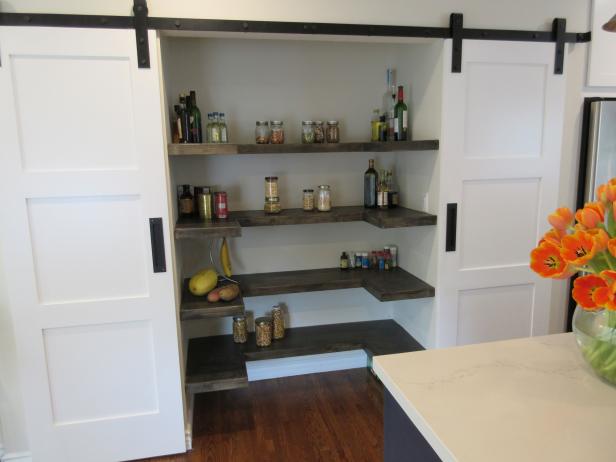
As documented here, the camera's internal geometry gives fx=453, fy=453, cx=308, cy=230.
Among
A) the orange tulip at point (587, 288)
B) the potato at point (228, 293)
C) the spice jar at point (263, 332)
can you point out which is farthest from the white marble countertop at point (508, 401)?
the spice jar at point (263, 332)

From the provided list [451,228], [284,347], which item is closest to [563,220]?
[451,228]

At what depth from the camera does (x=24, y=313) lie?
6.53ft

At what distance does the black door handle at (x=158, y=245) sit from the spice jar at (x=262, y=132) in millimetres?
686

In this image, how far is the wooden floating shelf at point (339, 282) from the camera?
2436mm

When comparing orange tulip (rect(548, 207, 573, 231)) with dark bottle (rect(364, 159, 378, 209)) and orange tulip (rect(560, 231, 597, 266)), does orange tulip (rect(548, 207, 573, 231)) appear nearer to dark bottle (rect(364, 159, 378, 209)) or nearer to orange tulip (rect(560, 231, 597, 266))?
orange tulip (rect(560, 231, 597, 266))

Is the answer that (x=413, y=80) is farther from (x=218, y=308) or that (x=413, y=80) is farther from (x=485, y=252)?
(x=218, y=308)

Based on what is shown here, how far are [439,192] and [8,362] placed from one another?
2251 mm

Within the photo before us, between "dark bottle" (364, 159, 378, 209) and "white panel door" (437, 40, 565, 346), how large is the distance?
0.45 meters

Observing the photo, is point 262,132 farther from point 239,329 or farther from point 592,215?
point 592,215

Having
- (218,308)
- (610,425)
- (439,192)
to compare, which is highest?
(439,192)

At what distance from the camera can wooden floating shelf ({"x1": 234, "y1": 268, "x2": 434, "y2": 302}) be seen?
244 centimetres

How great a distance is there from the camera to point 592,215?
0.98 metres

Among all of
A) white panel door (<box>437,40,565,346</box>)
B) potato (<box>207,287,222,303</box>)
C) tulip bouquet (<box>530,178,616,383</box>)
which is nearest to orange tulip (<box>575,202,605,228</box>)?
tulip bouquet (<box>530,178,616,383</box>)

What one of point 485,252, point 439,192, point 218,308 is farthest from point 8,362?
point 485,252
